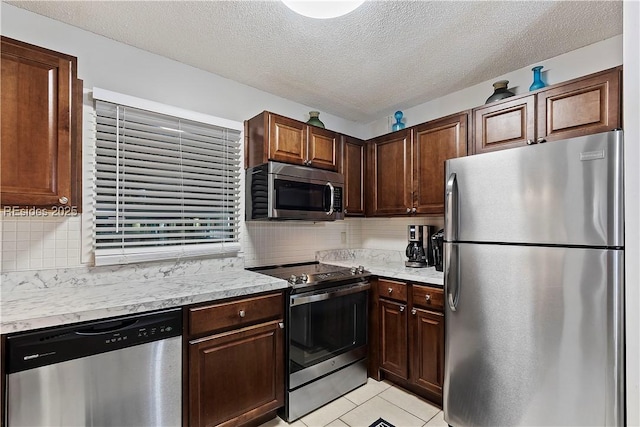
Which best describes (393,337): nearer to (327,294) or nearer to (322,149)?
(327,294)

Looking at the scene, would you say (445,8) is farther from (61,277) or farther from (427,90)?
(61,277)

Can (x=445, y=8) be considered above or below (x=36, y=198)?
above

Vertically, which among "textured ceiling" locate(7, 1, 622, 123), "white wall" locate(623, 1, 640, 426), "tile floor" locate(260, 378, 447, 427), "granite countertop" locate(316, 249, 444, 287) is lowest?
"tile floor" locate(260, 378, 447, 427)

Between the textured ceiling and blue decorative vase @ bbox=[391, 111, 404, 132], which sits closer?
the textured ceiling

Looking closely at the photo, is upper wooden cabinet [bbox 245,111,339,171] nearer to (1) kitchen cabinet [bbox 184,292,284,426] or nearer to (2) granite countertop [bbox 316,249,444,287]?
(2) granite countertop [bbox 316,249,444,287]

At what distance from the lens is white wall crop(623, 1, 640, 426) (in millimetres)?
446

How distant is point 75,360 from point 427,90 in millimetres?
2982

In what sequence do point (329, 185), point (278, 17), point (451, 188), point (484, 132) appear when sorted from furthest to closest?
1. point (329, 185)
2. point (484, 132)
3. point (451, 188)
4. point (278, 17)

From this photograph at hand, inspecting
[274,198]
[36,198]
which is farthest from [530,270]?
[36,198]

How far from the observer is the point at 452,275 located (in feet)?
6.07

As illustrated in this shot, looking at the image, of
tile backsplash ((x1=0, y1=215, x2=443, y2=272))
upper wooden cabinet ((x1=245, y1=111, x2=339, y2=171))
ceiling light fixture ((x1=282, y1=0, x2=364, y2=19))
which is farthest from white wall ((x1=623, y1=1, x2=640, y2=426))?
tile backsplash ((x1=0, y1=215, x2=443, y2=272))

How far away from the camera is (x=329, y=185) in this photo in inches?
102

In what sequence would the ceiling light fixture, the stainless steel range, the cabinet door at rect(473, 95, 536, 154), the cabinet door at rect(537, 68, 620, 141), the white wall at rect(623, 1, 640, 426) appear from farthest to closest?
1. the stainless steel range
2. the cabinet door at rect(473, 95, 536, 154)
3. the cabinet door at rect(537, 68, 620, 141)
4. the ceiling light fixture
5. the white wall at rect(623, 1, 640, 426)

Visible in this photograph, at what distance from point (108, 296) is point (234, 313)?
657 millimetres
